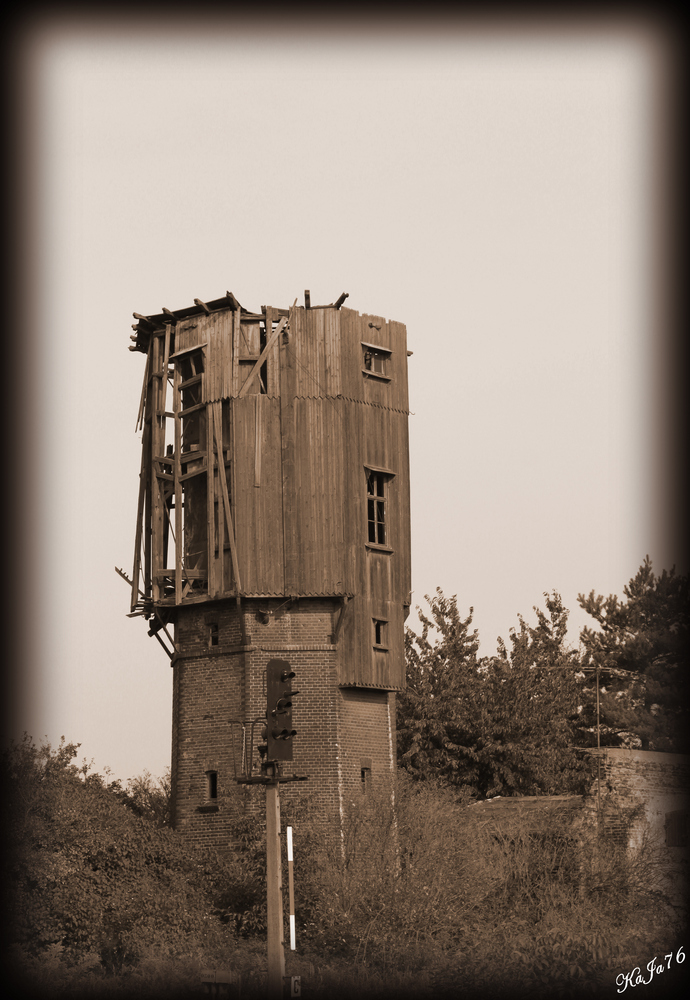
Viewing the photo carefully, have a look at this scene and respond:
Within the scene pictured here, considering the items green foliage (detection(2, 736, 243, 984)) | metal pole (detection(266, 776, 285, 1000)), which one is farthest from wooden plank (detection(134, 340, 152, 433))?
metal pole (detection(266, 776, 285, 1000))

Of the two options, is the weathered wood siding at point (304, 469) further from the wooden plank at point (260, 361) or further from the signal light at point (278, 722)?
the signal light at point (278, 722)

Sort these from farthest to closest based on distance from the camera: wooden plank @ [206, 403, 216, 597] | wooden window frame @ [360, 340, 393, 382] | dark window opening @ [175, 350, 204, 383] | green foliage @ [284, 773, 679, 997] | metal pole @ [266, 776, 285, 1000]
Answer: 1. wooden window frame @ [360, 340, 393, 382]
2. dark window opening @ [175, 350, 204, 383]
3. wooden plank @ [206, 403, 216, 597]
4. green foliage @ [284, 773, 679, 997]
5. metal pole @ [266, 776, 285, 1000]

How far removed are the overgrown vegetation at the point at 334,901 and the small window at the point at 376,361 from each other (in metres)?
11.6

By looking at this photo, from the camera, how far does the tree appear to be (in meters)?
53.3

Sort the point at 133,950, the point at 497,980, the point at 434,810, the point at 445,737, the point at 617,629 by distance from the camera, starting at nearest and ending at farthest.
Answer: the point at 497,980
the point at 133,950
the point at 434,810
the point at 445,737
the point at 617,629

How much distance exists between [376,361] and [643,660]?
74.7 feet

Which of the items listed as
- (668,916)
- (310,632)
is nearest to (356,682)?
(310,632)

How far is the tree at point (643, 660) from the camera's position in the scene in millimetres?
53312

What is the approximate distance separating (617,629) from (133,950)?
36.3 meters

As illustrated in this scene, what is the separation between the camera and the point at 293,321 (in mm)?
40500

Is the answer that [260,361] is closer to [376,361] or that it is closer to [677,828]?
[376,361]

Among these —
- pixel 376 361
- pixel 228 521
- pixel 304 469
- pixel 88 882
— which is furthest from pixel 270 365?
pixel 88 882

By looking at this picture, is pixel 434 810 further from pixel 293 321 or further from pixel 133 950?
pixel 293 321

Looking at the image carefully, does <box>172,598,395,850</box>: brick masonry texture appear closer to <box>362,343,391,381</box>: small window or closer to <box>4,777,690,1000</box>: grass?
<box>4,777,690,1000</box>: grass
